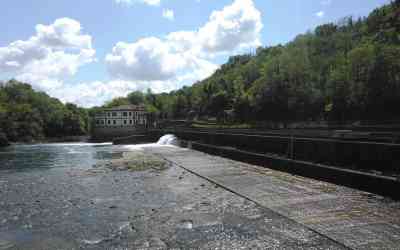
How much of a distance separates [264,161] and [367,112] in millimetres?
25104

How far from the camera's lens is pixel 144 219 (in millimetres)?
7832

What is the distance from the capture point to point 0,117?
55562 mm

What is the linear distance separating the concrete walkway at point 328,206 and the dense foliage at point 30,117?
56.0 metres

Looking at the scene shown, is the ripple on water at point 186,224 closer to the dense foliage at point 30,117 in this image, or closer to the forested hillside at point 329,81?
the forested hillside at point 329,81

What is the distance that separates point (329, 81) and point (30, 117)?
5548 cm

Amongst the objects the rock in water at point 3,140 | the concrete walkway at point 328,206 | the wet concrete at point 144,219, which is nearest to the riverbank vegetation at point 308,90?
the rock in water at point 3,140

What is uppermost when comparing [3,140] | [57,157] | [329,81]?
[329,81]

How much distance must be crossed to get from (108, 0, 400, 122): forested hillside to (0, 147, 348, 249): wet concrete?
31.2 feet

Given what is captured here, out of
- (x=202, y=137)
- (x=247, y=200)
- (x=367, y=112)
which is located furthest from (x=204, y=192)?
(x=367, y=112)

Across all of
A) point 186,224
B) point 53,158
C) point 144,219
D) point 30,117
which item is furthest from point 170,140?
point 30,117

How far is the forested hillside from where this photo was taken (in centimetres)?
3397

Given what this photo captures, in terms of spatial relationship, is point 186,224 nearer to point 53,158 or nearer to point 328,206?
point 328,206

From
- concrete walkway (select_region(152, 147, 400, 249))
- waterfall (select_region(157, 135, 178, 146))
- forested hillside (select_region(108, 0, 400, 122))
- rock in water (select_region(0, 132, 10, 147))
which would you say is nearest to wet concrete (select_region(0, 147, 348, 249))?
concrete walkway (select_region(152, 147, 400, 249))

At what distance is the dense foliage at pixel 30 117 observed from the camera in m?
59.0
